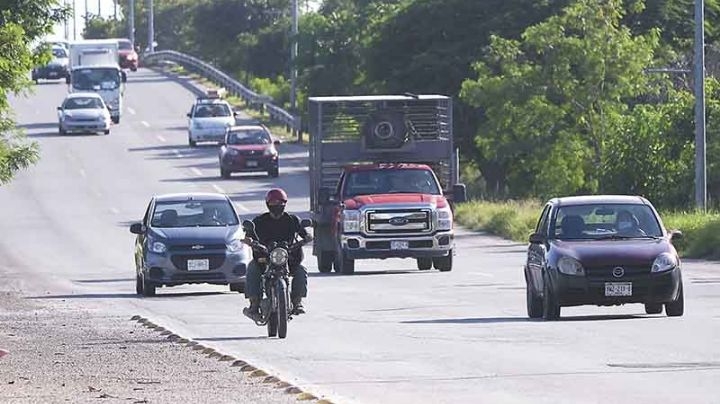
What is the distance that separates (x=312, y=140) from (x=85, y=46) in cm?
5551

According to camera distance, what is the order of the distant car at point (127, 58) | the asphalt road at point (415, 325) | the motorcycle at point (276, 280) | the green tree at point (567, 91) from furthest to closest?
the distant car at point (127, 58)
the green tree at point (567, 91)
the motorcycle at point (276, 280)
the asphalt road at point (415, 325)

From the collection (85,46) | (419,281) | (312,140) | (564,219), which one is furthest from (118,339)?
(85,46)

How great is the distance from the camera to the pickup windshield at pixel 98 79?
84938mm

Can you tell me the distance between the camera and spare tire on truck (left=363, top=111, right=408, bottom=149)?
37438mm

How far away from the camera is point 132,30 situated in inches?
5477

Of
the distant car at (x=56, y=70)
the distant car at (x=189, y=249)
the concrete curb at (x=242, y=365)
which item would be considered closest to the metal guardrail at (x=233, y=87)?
the distant car at (x=56, y=70)

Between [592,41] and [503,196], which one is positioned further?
[503,196]

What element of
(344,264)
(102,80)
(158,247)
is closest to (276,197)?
(158,247)

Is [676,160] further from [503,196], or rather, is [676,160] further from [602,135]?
[503,196]

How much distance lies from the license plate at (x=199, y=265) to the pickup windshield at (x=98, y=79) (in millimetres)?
54535

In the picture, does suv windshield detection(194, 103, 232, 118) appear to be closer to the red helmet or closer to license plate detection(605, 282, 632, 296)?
license plate detection(605, 282, 632, 296)

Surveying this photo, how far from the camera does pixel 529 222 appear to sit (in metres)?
46.9

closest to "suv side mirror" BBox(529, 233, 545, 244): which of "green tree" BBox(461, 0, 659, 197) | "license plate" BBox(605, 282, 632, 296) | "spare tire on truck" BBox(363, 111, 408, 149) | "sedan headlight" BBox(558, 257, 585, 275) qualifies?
"sedan headlight" BBox(558, 257, 585, 275)

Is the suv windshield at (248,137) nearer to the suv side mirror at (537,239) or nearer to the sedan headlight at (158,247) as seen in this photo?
the sedan headlight at (158,247)
